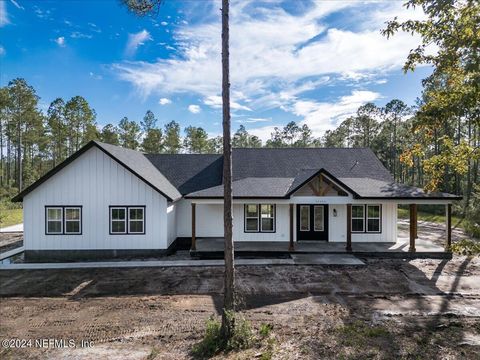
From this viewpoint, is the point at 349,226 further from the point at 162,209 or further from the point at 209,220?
the point at 162,209

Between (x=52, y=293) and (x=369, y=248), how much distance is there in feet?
41.6

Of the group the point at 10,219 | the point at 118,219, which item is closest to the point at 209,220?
the point at 118,219

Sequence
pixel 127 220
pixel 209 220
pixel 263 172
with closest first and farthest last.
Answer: pixel 127 220
pixel 209 220
pixel 263 172

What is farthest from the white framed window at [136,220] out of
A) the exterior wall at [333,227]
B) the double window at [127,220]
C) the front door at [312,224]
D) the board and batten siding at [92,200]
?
the front door at [312,224]

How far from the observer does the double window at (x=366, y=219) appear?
14.8 meters

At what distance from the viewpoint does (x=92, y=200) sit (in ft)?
43.3

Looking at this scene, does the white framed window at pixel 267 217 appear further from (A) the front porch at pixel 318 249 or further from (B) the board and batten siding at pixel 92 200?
(B) the board and batten siding at pixel 92 200

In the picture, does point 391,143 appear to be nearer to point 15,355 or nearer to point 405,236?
point 405,236

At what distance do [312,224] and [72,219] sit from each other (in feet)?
37.5

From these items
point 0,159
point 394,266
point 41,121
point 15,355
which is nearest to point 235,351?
point 15,355

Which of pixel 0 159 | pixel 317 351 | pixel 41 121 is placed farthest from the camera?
pixel 0 159

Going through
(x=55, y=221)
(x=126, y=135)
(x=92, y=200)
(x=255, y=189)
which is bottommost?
(x=55, y=221)

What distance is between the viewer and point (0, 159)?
44812 mm

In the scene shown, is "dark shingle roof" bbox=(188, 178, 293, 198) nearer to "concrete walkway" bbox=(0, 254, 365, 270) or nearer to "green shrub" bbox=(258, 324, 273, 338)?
"concrete walkway" bbox=(0, 254, 365, 270)
